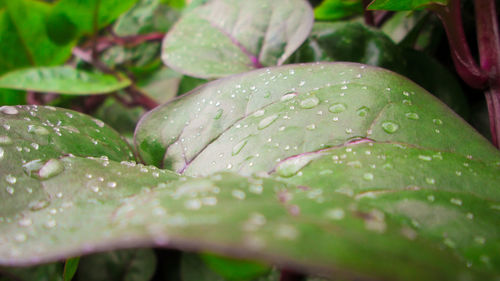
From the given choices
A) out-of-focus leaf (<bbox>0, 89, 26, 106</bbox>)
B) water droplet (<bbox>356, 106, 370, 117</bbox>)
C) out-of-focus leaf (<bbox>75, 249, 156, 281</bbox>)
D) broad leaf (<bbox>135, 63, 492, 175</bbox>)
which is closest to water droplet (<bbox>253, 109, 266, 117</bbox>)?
broad leaf (<bbox>135, 63, 492, 175</bbox>)

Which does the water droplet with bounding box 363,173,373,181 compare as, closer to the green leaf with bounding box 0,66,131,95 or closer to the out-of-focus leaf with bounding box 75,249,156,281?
the out-of-focus leaf with bounding box 75,249,156,281

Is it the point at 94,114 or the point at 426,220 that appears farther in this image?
the point at 94,114

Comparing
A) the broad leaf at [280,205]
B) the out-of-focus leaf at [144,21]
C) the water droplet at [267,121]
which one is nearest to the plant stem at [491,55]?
the broad leaf at [280,205]

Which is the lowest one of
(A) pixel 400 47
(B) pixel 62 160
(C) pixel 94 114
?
(C) pixel 94 114

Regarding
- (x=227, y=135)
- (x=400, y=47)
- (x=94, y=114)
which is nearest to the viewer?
(x=227, y=135)

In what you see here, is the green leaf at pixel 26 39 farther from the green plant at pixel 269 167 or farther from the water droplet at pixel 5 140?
the water droplet at pixel 5 140

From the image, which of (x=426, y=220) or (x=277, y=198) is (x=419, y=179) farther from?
(x=277, y=198)

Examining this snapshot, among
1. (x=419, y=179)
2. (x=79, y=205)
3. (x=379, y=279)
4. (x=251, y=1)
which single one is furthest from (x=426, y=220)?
(x=251, y=1)
